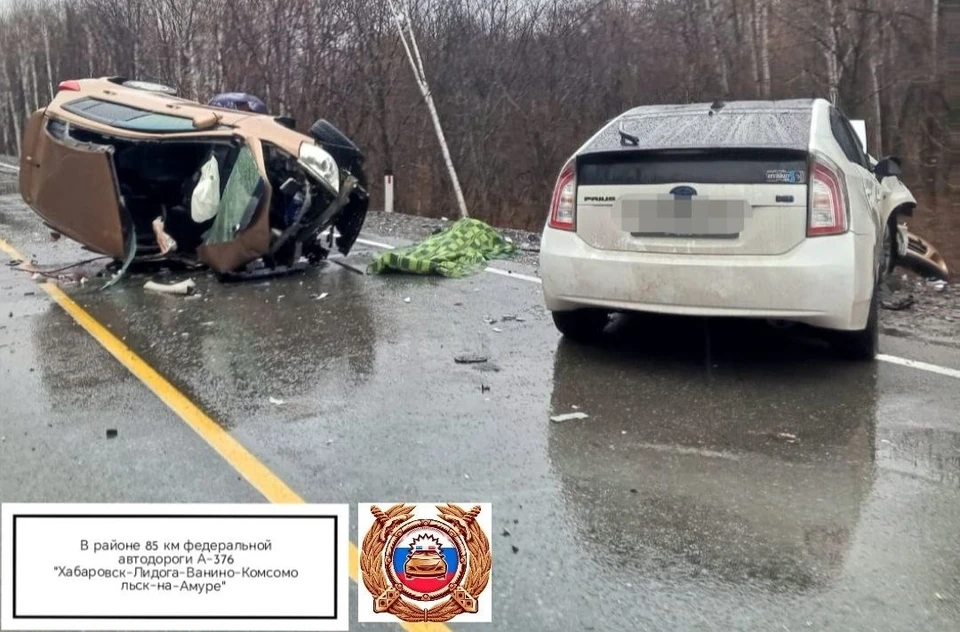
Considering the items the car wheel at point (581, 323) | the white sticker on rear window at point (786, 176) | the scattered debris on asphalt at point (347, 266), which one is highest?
the white sticker on rear window at point (786, 176)

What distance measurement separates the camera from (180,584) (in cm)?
291

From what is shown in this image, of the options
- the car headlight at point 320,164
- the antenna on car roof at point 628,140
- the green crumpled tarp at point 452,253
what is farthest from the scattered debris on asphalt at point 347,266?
the antenna on car roof at point 628,140

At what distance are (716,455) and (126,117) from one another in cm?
696

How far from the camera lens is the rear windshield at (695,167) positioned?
206 inches

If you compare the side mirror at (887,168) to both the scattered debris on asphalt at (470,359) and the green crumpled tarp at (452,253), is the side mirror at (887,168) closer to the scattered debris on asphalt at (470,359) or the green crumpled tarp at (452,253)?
the scattered debris on asphalt at (470,359)

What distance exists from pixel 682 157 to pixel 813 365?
1.52 m

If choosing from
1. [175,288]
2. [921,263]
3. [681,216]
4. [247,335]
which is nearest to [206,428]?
[247,335]

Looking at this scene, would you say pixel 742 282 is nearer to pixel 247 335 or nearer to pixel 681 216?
pixel 681 216

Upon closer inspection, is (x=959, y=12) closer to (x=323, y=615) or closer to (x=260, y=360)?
(x=260, y=360)

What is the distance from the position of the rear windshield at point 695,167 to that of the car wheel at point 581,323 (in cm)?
91

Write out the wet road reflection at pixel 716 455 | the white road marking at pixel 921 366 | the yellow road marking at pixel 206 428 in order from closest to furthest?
1. the wet road reflection at pixel 716 455
2. the yellow road marking at pixel 206 428
3. the white road marking at pixel 921 366

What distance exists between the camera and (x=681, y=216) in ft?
17.7

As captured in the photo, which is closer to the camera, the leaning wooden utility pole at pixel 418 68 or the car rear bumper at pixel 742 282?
the car rear bumper at pixel 742 282

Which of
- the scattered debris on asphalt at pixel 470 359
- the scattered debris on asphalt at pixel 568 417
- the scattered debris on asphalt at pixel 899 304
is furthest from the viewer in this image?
the scattered debris on asphalt at pixel 899 304
